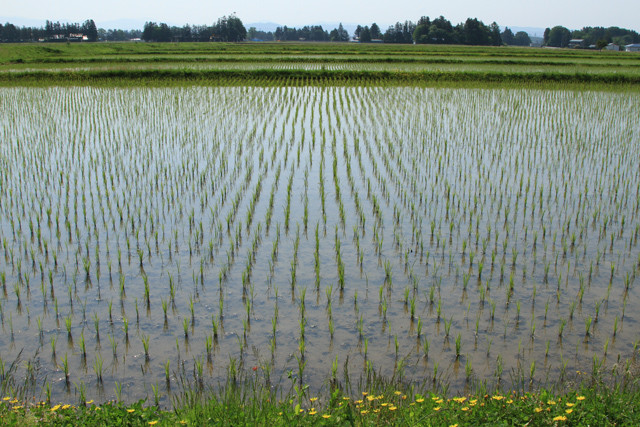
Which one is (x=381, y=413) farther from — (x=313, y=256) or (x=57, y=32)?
(x=57, y=32)

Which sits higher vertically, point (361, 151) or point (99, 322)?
point (361, 151)

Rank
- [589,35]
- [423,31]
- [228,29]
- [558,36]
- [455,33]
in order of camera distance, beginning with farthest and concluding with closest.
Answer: [589,35] < [558,36] < [228,29] < [423,31] < [455,33]

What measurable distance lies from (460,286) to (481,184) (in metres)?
3.02

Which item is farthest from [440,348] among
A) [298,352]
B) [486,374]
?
[298,352]

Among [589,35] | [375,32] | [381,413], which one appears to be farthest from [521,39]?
[381,413]

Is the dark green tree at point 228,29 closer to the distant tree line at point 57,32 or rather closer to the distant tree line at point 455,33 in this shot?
the distant tree line at point 57,32

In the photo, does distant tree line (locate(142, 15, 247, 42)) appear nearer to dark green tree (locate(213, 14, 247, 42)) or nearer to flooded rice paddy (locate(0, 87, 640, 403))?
dark green tree (locate(213, 14, 247, 42))

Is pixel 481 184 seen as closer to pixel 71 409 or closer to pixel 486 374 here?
pixel 486 374

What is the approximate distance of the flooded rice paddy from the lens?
328 centimetres

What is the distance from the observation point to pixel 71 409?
2527 millimetres

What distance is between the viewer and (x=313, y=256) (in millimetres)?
4824

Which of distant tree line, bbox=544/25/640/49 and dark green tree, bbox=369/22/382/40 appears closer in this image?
dark green tree, bbox=369/22/382/40

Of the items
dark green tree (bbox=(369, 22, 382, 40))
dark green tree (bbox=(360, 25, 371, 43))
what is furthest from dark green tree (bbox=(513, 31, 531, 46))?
dark green tree (bbox=(360, 25, 371, 43))

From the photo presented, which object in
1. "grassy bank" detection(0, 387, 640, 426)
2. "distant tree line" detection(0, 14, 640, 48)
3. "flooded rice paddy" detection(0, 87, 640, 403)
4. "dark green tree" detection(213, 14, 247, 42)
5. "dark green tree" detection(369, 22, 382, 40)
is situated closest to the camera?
"grassy bank" detection(0, 387, 640, 426)
